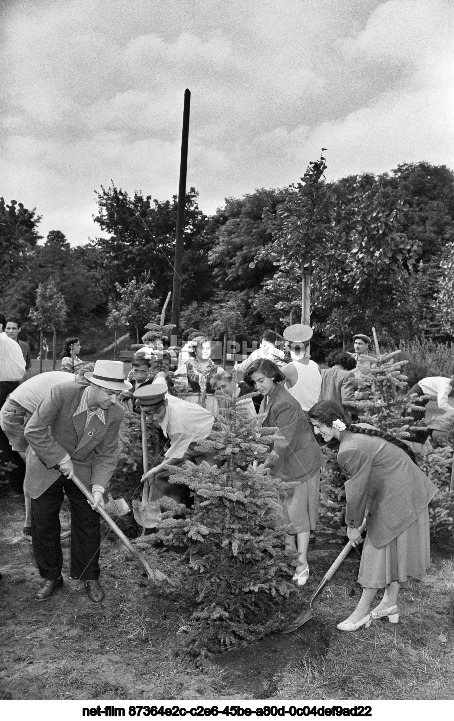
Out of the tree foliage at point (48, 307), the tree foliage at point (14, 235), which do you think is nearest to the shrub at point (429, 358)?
the tree foliage at point (48, 307)

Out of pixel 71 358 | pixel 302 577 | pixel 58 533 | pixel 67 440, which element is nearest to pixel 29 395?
pixel 67 440

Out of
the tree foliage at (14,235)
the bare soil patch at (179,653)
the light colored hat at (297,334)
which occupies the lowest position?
the bare soil patch at (179,653)

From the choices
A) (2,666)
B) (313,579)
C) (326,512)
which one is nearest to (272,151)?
(326,512)

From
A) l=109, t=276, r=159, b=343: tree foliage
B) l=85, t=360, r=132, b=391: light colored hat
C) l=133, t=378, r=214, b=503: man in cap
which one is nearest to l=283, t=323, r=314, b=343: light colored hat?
l=133, t=378, r=214, b=503: man in cap

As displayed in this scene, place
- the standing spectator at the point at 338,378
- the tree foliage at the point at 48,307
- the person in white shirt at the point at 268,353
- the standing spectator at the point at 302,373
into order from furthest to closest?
the tree foliage at the point at 48,307, the person in white shirt at the point at 268,353, the standing spectator at the point at 302,373, the standing spectator at the point at 338,378

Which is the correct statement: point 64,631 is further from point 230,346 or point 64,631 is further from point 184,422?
point 230,346

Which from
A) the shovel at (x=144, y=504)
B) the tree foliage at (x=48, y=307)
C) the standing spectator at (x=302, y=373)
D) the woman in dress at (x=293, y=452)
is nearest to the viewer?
the woman in dress at (x=293, y=452)

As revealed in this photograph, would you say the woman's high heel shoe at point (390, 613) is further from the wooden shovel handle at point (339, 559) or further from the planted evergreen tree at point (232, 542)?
the planted evergreen tree at point (232, 542)

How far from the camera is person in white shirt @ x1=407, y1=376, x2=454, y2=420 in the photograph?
19.3ft

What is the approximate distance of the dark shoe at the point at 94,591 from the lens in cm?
449

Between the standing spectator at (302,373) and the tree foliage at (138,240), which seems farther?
the tree foliage at (138,240)

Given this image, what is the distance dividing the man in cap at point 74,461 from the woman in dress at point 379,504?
1.43m

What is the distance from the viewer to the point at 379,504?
13.2 feet

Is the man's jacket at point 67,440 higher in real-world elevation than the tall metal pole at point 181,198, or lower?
lower
